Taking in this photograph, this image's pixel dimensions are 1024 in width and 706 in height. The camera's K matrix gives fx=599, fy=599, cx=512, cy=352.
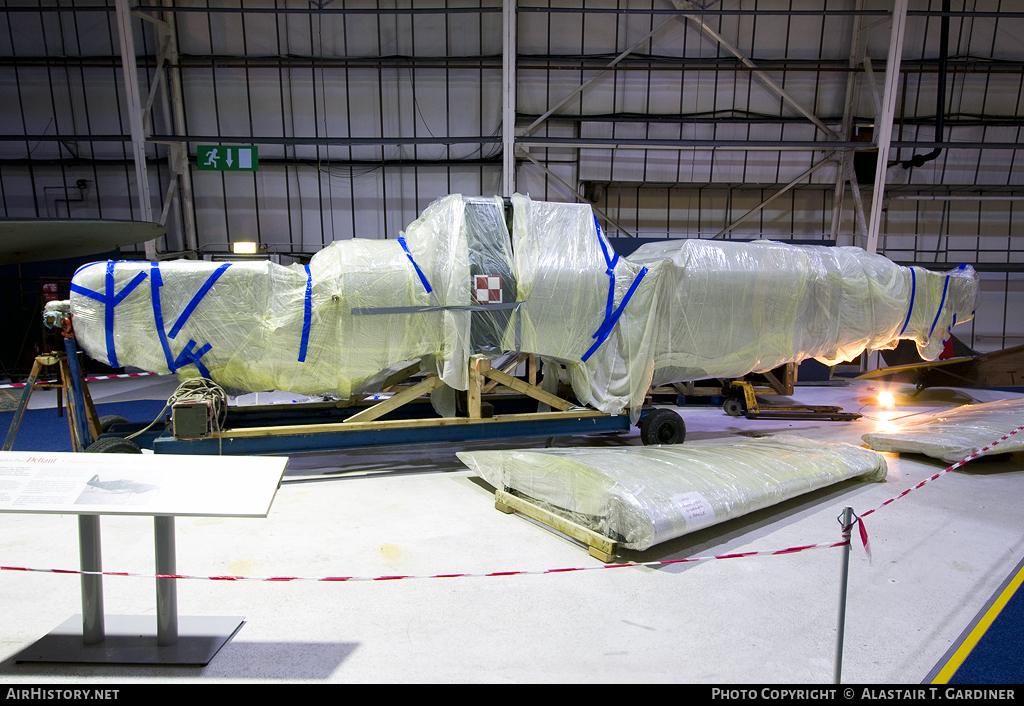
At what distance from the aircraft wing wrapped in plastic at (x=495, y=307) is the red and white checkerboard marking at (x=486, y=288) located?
13mm

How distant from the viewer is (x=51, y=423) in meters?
7.84

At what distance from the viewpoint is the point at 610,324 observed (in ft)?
19.3

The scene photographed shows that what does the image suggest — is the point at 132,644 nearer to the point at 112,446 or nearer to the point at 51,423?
the point at 112,446

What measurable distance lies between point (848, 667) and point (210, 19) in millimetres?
14310

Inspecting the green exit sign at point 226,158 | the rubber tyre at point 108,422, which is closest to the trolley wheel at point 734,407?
the rubber tyre at point 108,422

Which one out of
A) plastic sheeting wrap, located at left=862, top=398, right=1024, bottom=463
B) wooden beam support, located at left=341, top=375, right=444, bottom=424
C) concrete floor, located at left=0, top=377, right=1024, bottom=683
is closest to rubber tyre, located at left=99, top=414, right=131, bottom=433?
concrete floor, located at left=0, top=377, right=1024, bottom=683

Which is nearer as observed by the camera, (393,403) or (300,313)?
(300,313)

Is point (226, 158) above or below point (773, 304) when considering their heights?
above

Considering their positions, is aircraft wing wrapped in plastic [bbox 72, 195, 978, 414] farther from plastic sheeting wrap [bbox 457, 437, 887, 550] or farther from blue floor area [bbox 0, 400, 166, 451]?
blue floor area [bbox 0, 400, 166, 451]

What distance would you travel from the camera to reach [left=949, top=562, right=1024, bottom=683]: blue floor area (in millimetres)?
2785

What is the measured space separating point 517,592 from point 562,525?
0.84 meters

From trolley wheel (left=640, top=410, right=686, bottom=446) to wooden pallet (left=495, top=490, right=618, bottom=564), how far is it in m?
2.32

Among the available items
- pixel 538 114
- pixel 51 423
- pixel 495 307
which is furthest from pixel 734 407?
pixel 51 423
